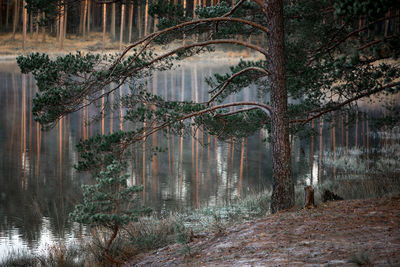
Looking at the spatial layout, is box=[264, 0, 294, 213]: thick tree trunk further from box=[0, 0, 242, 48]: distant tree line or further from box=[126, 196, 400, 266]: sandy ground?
box=[0, 0, 242, 48]: distant tree line

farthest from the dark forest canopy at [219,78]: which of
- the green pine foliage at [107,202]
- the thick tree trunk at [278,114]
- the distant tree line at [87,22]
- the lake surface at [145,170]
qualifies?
the distant tree line at [87,22]

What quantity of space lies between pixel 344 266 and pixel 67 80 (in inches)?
243

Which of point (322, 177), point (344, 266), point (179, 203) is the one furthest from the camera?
point (322, 177)

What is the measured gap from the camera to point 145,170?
1681 cm

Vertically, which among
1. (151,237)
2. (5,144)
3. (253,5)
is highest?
(253,5)

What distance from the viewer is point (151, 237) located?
809 cm

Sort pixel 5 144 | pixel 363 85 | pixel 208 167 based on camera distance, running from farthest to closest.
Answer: pixel 5 144
pixel 208 167
pixel 363 85

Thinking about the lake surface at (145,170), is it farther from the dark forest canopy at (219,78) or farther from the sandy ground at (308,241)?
the sandy ground at (308,241)

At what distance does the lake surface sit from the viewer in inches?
425

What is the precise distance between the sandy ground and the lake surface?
232 centimetres

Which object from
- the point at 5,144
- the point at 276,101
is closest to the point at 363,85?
the point at 276,101

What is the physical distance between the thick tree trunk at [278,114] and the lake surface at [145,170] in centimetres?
159

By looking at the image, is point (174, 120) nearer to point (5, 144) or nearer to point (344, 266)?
point (344, 266)

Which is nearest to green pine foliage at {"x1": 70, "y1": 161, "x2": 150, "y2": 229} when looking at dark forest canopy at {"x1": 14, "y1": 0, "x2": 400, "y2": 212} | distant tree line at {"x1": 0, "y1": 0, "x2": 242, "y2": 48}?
dark forest canopy at {"x1": 14, "y1": 0, "x2": 400, "y2": 212}
